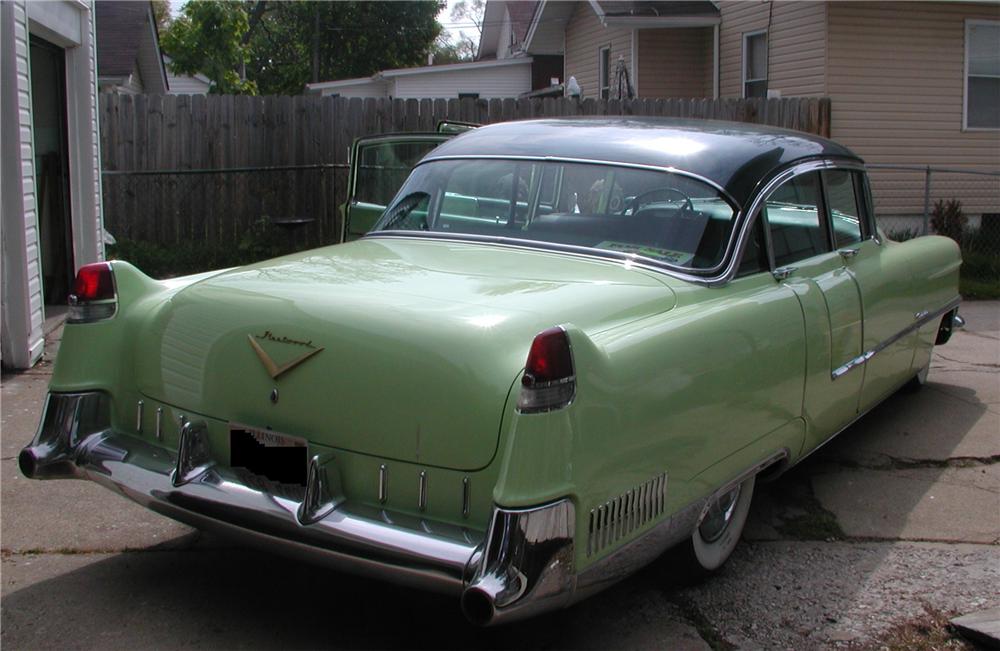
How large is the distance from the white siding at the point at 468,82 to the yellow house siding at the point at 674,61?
1260 centimetres

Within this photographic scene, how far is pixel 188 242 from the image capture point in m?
12.4

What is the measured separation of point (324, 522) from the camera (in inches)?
118

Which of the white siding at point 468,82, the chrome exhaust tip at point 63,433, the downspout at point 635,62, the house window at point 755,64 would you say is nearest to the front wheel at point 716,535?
the chrome exhaust tip at point 63,433

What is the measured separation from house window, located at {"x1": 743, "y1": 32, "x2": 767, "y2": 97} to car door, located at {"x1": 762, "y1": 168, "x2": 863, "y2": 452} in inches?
495

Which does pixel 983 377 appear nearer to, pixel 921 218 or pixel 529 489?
pixel 529 489

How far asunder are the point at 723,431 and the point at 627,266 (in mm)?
764

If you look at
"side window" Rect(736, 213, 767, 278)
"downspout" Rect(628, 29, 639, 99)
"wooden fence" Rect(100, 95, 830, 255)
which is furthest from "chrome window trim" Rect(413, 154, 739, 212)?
"downspout" Rect(628, 29, 639, 99)

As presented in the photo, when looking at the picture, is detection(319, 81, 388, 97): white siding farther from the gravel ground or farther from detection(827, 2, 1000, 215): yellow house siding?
the gravel ground

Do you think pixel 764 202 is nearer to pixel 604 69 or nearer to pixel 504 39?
pixel 604 69

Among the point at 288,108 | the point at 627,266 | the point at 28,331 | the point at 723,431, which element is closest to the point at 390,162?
the point at 28,331

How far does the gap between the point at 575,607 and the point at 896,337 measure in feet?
8.44

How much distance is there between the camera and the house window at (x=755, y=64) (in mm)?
16625

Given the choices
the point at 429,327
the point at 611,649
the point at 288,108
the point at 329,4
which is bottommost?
the point at 611,649

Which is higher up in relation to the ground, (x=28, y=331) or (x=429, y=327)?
(x=429, y=327)
